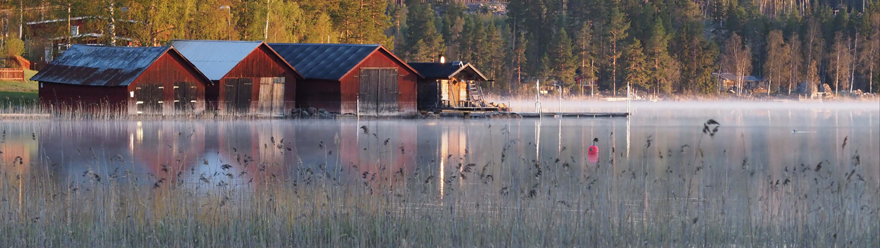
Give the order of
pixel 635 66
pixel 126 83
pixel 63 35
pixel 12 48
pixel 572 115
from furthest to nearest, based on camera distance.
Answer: pixel 635 66 → pixel 63 35 → pixel 12 48 → pixel 572 115 → pixel 126 83

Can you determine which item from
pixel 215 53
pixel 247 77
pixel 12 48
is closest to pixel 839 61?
pixel 247 77

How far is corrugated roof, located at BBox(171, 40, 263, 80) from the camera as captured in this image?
45400 mm

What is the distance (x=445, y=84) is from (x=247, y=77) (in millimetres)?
10685

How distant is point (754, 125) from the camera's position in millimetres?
46719

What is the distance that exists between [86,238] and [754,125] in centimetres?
3905

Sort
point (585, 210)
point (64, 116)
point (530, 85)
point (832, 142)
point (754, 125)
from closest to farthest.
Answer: point (585, 210), point (832, 142), point (64, 116), point (754, 125), point (530, 85)

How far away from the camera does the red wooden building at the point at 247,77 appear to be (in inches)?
1777

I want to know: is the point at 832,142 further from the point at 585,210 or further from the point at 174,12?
the point at 174,12

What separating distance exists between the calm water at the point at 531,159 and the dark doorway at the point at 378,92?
10.2 feet

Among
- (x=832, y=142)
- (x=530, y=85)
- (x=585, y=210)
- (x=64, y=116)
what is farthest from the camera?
(x=530, y=85)

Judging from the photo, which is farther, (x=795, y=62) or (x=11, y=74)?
(x=795, y=62)

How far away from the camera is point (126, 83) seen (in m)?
41.2

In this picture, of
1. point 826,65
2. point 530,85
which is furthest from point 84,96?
point 826,65

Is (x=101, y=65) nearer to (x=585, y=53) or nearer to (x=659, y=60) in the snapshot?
(x=585, y=53)
